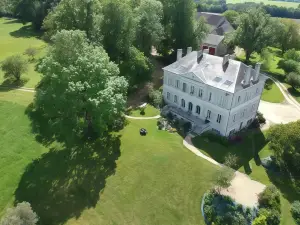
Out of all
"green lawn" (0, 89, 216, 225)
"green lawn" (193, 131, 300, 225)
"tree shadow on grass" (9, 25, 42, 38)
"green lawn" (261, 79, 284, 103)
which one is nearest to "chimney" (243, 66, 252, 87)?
"green lawn" (193, 131, 300, 225)

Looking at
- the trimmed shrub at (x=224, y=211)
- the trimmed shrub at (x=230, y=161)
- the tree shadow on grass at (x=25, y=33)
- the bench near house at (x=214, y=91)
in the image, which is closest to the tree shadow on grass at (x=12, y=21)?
the tree shadow on grass at (x=25, y=33)

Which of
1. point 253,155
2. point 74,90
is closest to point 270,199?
point 253,155

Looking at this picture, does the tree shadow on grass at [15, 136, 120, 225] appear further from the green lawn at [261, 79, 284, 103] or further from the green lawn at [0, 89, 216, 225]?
the green lawn at [261, 79, 284, 103]

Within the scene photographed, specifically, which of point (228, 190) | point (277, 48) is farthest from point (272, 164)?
point (277, 48)

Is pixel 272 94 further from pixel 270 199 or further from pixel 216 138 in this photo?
pixel 270 199

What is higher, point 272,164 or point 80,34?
point 80,34

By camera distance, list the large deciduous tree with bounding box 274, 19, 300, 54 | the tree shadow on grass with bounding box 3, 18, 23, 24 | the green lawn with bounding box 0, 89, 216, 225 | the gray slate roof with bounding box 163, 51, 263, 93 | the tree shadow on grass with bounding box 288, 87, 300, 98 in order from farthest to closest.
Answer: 1. the tree shadow on grass with bounding box 3, 18, 23, 24
2. the large deciduous tree with bounding box 274, 19, 300, 54
3. the tree shadow on grass with bounding box 288, 87, 300, 98
4. the gray slate roof with bounding box 163, 51, 263, 93
5. the green lawn with bounding box 0, 89, 216, 225

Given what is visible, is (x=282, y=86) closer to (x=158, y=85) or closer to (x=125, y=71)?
(x=158, y=85)
